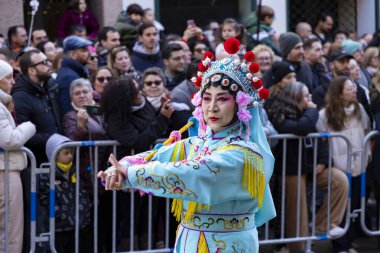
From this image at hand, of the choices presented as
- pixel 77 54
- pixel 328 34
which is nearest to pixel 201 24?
pixel 328 34

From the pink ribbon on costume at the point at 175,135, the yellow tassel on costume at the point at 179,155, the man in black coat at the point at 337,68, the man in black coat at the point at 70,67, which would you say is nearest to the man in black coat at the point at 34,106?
the man in black coat at the point at 70,67

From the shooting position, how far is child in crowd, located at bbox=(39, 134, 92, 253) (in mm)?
7680

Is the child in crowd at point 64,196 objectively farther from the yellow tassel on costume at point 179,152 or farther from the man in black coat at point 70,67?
the yellow tassel on costume at point 179,152

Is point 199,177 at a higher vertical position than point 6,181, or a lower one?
higher

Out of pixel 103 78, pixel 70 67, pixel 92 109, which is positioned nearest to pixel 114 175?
pixel 92 109

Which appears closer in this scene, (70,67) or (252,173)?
(252,173)

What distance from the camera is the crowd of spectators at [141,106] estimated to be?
7.81 m

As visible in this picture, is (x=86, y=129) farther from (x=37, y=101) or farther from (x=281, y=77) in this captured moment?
(x=281, y=77)

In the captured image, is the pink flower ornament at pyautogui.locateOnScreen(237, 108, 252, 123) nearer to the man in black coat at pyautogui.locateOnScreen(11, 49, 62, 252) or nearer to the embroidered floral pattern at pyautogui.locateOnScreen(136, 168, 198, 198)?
the embroidered floral pattern at pyautogui.locateOnScreen(136, 168, 198, 198)

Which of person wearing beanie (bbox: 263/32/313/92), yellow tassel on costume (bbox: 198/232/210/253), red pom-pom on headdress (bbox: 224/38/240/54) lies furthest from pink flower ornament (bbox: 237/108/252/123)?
person wearing beanie (bbox: 263/32/313/92)

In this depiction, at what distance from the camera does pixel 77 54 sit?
927 centimetres

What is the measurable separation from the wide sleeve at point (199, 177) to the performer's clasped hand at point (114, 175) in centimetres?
4

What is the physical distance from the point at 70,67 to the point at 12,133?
6.19 feet

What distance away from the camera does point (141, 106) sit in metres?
7.95
